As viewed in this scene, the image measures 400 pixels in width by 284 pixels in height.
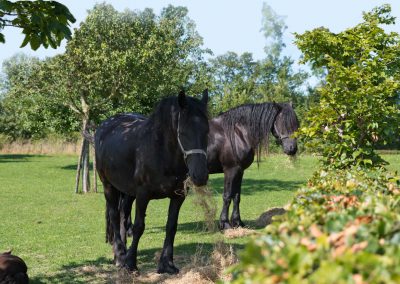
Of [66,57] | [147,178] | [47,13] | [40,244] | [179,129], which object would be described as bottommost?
[40,244]

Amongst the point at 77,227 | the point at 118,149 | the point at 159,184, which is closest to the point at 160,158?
the point at 159,184

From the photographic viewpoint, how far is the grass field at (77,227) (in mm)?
6898

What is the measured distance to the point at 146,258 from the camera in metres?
7.46

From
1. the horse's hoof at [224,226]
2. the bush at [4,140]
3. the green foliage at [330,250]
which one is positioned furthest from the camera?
the bush at [4,140]

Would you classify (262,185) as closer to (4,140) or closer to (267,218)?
(267,218)

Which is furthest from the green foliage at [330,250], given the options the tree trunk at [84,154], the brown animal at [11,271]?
the tree trunk at [84,154]

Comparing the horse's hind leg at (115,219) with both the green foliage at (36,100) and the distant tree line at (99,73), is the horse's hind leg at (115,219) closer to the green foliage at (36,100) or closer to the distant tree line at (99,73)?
the distant tree line at (99,73)

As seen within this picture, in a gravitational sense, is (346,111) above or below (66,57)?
below

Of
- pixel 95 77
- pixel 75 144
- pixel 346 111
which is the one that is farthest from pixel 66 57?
pixel 75 144

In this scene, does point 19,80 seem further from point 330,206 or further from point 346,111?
point 330,206

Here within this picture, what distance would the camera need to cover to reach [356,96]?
6672 mm

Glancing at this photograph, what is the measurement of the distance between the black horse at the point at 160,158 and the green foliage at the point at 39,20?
5.02ft

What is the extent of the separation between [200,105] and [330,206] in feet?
10.9

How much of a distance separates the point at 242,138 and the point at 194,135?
14.4 feet
